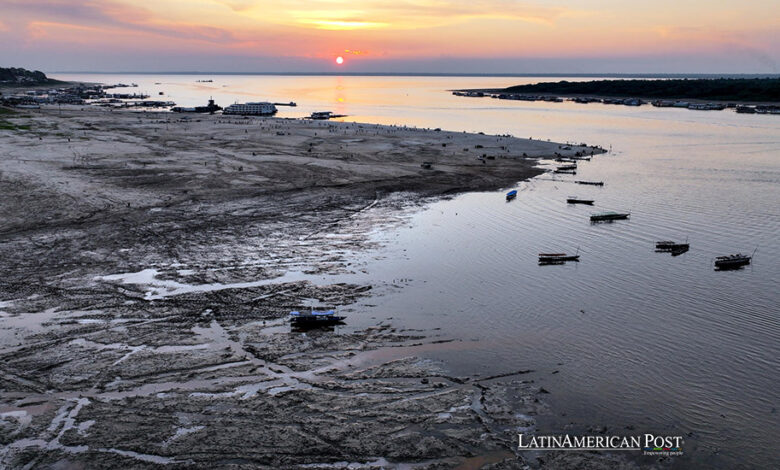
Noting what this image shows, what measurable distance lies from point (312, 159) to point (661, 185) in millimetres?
43964

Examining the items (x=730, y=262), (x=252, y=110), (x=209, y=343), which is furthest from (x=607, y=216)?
(x=252, y=110)

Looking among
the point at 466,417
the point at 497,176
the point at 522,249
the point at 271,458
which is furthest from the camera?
the point at 497,176

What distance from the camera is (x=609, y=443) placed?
19516 millimetres

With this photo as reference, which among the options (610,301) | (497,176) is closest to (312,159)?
(497,176)

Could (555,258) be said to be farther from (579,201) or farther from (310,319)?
(579,201)

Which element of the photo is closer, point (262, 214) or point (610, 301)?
point (610, 301)

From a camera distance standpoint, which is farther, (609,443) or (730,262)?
(730,262)

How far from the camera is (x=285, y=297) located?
3123 centimetres

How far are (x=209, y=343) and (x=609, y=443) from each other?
58.3 feet

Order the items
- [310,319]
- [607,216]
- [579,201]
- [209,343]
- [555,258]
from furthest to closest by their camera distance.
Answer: [579,201] → [607,216] → [555,258] → [310,319] → [209,343]

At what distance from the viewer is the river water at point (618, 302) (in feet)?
70.5

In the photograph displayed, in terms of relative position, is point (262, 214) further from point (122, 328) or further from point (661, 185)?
point (661, 185)

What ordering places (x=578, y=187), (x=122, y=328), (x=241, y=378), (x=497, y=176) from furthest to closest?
1. (x=497, y=176)
2. (x=578, y=187)
3. (x=122, y=328)
4. (x=241, y=378)

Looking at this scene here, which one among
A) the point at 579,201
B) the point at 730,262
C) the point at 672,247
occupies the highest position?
the point at 579,201
